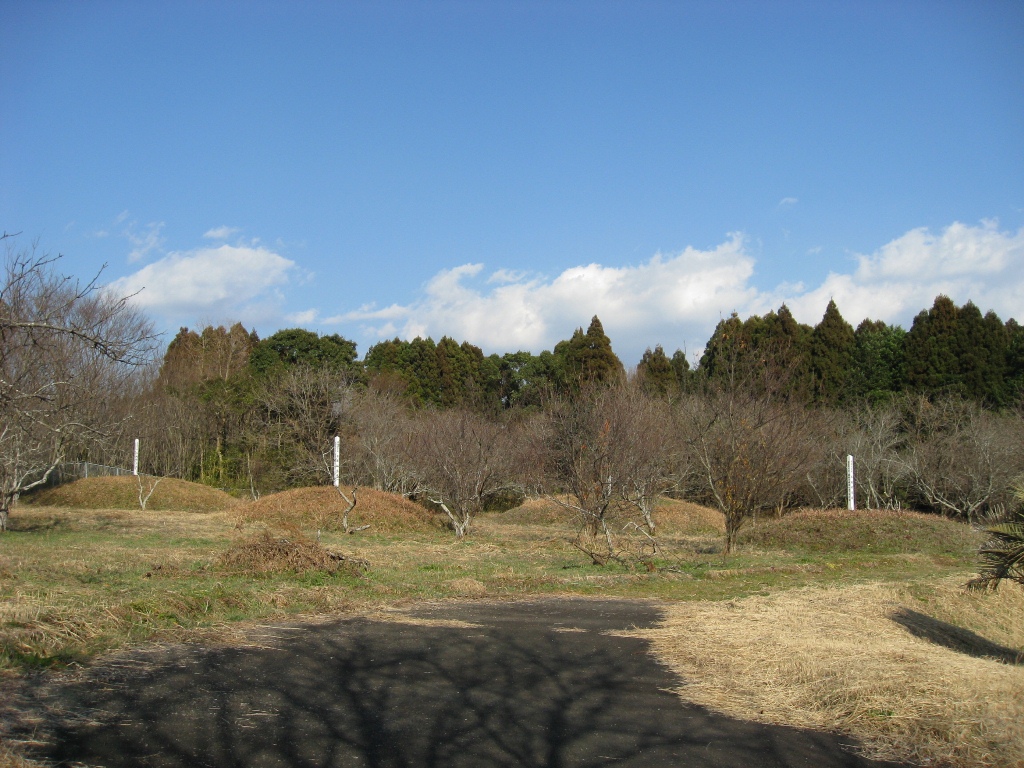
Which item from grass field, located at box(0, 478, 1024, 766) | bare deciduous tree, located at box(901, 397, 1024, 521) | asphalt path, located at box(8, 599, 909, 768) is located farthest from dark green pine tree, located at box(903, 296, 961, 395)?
asphalt path, located at box(8, 599, 909, 768)

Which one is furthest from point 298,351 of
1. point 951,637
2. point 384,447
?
point 951,637

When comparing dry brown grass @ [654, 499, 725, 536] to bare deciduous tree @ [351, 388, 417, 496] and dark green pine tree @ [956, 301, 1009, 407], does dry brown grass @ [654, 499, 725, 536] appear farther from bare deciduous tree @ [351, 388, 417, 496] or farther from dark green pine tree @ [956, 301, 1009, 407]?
dark green pine tree @ [956, 301, 1009, 407]

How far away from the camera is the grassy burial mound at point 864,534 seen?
20.5 meters

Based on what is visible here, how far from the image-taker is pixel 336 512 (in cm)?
2542

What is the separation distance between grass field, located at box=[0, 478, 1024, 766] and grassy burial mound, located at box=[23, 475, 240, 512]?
469cm

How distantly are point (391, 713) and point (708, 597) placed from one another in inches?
303

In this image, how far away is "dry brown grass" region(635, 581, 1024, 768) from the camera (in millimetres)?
5082

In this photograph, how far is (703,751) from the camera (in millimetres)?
4898

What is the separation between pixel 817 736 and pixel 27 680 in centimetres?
545

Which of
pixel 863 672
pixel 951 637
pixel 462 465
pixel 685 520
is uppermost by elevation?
pixel 462 465

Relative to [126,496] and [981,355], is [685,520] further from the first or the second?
[126,496]

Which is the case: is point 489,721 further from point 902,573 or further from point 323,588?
point 902,573

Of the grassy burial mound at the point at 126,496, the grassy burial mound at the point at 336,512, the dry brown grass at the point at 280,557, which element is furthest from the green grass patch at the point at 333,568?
the grassy burial mound at the point at 126,496

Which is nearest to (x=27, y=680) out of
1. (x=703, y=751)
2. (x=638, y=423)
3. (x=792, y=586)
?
(x=703, y=751)
